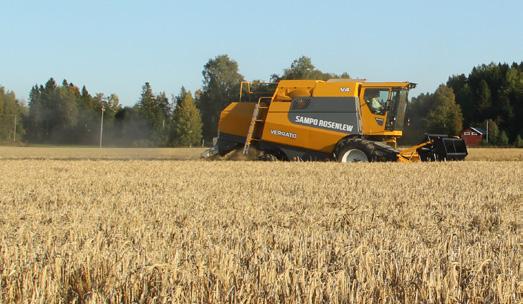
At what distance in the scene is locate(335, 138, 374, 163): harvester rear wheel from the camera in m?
16.2

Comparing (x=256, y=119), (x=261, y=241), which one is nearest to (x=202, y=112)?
(x=256, y=119)

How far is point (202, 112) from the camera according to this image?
7644 cm

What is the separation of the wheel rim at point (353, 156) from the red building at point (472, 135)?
4865cm

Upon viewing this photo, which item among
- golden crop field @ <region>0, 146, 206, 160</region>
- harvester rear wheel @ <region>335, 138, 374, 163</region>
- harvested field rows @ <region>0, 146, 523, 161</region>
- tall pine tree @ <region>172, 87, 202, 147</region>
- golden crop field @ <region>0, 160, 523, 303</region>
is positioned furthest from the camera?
tall pine tree @ <region>172, 87, 202, 147</region>

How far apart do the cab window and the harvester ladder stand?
2869mm

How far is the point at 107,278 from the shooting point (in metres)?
3.11

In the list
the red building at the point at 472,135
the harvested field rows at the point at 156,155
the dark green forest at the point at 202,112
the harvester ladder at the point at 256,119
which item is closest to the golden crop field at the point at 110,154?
the harvested field rows at the point at 156,155

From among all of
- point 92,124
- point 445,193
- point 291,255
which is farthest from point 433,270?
point 92,124

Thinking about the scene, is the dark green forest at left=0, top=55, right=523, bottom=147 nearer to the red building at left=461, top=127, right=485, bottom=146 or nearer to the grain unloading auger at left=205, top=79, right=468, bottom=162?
the red building at left=461, top=127, right=485, bottom=146

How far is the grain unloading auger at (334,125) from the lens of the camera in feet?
54.1

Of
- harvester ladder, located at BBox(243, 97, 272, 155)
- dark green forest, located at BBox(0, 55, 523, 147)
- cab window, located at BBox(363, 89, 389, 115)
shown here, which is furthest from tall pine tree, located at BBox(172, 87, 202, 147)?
cab window, located at BBox(363, 89, 389, 115)

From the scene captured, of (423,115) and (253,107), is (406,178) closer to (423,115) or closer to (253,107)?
(253,107)

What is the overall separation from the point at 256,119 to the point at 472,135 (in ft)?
179

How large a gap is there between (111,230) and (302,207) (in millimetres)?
2750
